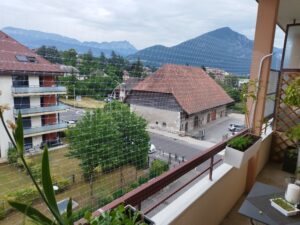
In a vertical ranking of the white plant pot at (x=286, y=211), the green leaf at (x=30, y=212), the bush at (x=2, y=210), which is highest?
the green leaf at (x=30, y=212)

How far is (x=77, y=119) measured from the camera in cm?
→ 101

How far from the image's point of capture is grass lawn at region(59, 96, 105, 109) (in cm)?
97

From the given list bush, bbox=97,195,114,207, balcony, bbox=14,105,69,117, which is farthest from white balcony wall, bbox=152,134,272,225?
balcony, bbox=14,105,69,117

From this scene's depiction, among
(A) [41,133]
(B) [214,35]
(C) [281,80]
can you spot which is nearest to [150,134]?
(A) [41,133]

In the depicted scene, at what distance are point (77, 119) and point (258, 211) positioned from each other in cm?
132

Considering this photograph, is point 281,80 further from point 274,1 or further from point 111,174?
point 111,174

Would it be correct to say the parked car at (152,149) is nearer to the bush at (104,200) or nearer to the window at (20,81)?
the bush at (104,200)

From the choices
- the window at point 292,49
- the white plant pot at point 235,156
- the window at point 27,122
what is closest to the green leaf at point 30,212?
the window at point 27,122

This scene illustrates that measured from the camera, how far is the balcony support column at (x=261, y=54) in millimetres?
2604

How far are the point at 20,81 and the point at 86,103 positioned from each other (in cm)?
29

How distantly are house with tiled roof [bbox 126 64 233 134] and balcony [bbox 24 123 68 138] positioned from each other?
1.38ft

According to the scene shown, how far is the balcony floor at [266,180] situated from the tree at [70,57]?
6.86 feet

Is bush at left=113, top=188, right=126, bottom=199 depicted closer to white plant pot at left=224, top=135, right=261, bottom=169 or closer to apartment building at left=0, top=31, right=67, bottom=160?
apartment building at left=0, top=31, right=67, bottom=160

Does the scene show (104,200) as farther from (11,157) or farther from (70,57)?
(70,57)
